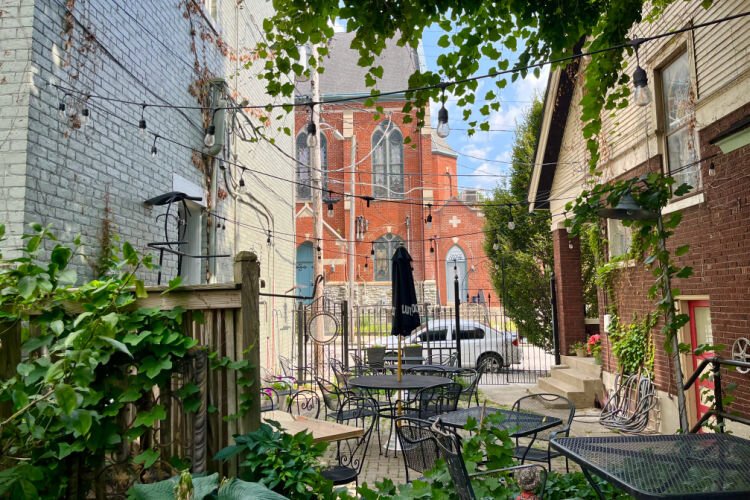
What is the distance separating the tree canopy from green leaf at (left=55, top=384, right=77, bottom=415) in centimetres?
305

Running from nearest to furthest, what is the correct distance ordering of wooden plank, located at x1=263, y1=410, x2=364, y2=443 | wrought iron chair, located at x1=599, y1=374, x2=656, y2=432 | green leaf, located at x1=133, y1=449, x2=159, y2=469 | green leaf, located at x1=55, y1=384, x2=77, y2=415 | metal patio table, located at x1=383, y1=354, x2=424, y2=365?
green leaf, located at x1=55, y1=384, x2=77, y2=415 → green leaf, located at x1=133, y1=449, x2=159, y2=469 → wooden plank, located at x1=263, y1=410, x2=364, y2=443 → wrought iron chair, located at x1=599, y1=374, x2=656, y2=432 → metal patio table, located at x1=383, y1=354, x2=424, y2=365

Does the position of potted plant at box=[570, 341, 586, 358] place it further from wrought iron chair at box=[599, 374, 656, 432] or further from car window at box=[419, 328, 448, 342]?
car window at box=[419, 328, 448, 342]

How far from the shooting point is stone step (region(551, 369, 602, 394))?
408 inches

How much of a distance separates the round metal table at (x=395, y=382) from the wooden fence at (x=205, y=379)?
3685mm

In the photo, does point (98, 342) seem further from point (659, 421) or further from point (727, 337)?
point (659, 421)

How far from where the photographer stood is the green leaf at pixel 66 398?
251 cm

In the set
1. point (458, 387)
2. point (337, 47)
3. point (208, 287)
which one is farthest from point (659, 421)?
point (337, 47)

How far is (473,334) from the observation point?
50.5 feet

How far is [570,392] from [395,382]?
444 centimetres

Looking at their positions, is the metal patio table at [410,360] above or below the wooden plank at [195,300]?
below

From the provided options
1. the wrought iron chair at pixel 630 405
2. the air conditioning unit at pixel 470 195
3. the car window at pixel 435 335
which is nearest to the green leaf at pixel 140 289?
the wrought iron chair at pixel 630 405

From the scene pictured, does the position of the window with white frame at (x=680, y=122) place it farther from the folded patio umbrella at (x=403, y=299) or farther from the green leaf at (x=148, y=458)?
the green leaf at (x=148, y=458)

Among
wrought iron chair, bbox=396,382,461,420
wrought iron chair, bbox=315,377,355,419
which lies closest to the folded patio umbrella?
wrought iron chair, bbox=396,382,461,420

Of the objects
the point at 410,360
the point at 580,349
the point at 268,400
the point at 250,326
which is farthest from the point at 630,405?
the point at 250,326
